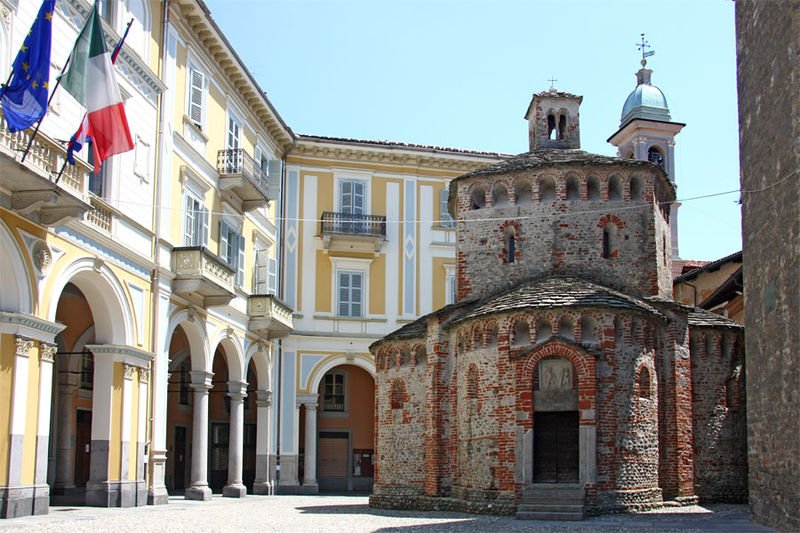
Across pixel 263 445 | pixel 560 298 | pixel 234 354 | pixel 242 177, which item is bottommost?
pixel 263 445

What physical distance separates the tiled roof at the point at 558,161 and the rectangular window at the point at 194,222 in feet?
28.7

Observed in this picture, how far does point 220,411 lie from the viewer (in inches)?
1571

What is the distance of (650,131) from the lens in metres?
45.2

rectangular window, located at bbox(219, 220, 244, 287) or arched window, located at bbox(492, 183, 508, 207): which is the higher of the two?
arched window, located at bbox(492, 183, 508, 207)

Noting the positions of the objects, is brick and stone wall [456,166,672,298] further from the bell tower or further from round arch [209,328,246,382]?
round arch [209,328,246,382]

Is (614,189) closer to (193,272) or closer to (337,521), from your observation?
(337,521)

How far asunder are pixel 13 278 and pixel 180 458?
19.7 meters

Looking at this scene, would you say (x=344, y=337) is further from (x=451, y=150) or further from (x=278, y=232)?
(x=451, y=150)

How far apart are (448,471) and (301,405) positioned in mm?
14528

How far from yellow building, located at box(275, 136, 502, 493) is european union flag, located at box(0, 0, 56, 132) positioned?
20863mm

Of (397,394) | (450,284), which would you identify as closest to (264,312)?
(397,394)

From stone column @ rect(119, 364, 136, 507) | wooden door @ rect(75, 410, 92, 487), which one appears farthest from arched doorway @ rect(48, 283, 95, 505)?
stone column @ rect(119, 364, 136, 507)

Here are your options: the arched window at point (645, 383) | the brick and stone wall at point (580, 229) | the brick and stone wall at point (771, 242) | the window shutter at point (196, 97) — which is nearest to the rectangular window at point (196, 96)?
the window shutter at point (196, 97)

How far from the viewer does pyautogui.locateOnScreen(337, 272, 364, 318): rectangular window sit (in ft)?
130
